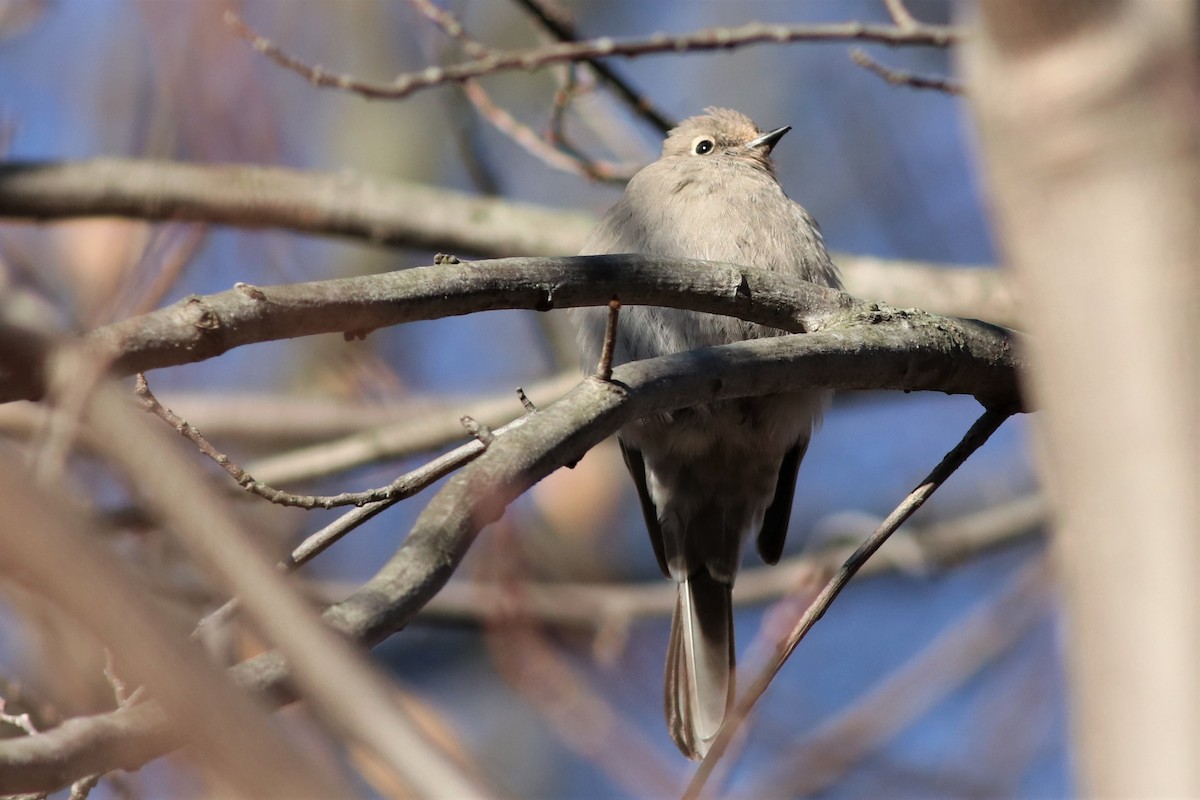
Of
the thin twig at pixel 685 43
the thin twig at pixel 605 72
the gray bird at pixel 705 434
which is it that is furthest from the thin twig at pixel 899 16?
the thin twig at pixel 605 72

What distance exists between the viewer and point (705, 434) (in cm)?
399

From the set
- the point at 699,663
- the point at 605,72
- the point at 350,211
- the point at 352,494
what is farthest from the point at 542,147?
the point at 352,494

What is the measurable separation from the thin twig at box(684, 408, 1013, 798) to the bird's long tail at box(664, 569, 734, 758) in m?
1.55

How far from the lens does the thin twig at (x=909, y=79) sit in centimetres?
388

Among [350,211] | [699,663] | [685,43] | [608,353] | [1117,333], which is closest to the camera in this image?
[1117,333]

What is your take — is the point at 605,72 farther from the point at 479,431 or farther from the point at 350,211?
the point at 479,431

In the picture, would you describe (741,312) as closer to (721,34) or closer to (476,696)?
(721,34)

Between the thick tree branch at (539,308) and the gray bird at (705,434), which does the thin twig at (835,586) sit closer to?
the thick tree branch at (539,308)

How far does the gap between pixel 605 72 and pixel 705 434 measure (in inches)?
61.9

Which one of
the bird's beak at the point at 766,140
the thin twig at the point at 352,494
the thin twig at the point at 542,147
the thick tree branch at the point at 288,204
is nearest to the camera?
the thin twig at the point at 352,494

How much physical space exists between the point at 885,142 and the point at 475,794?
8.18 m

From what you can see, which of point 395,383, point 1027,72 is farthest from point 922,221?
point 1027,72

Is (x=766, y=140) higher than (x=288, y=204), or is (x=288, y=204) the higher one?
(x=288, y=204)

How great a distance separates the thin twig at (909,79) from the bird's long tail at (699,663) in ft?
5.97
